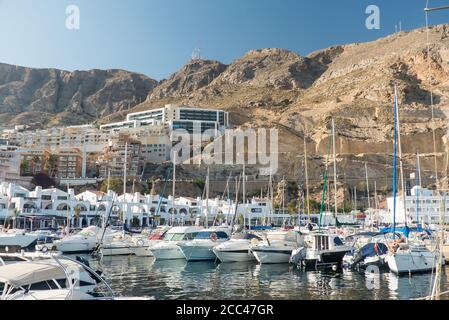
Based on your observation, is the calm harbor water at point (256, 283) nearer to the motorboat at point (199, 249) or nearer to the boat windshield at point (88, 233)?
the motorboat at point (199, 249)

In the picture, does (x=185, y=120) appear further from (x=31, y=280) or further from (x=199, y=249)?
(x=31, y=280)

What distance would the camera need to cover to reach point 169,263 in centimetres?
2609

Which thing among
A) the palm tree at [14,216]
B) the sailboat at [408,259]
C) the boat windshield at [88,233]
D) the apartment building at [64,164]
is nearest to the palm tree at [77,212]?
the palm tree at [14,216]

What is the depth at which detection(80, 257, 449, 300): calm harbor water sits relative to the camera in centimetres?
1463

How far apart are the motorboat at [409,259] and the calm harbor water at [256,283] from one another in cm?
46

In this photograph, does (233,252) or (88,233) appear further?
(88,233)

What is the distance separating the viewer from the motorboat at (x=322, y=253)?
2209 centimetres

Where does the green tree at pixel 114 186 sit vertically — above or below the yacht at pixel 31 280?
above

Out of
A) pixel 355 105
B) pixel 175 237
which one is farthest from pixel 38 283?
pixel 355 105

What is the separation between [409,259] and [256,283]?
23.9ft

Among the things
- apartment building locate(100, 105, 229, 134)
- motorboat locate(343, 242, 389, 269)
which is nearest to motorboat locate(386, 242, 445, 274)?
motorboat locate(343, 242, 389, 269)

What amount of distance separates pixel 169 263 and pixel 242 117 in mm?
121552

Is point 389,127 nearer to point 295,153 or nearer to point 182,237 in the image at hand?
point 295,153

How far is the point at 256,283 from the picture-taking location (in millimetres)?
17594
